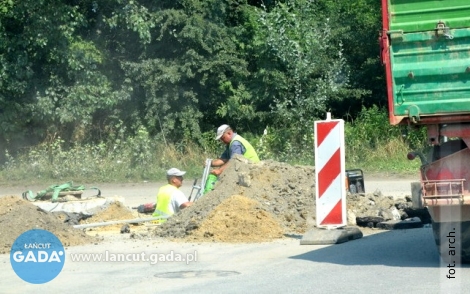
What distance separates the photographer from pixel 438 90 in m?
8.83

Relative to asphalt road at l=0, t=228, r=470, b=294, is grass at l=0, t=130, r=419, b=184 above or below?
above

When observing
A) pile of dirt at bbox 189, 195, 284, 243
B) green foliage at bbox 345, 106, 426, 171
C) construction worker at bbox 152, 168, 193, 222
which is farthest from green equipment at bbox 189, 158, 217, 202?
green foliage at bbox 345, 106, 426, 171

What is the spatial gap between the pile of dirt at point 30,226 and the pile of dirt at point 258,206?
122 cm

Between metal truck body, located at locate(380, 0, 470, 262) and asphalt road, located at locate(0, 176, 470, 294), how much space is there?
74 centimetres

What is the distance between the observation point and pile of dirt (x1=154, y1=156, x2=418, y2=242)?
11.8m

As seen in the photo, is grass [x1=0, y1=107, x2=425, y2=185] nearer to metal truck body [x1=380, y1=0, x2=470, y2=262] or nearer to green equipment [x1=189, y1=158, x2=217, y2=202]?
green equipment [x1=189, y1=158, x2=217, y2=202]

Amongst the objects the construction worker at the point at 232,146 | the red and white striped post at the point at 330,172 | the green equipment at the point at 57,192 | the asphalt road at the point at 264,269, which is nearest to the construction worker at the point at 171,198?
the construction worker at the point at 232,146

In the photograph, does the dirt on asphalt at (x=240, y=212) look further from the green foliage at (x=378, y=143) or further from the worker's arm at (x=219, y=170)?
the green foliage at (x=378, y=143)

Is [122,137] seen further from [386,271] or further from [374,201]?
[386,271]

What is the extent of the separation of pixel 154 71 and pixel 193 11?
7.25 ft

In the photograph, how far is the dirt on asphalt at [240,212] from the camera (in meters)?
11.5

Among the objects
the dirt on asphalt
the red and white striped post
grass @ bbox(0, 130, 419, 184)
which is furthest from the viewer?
grass @ bbox(0, 130, 419, 184)

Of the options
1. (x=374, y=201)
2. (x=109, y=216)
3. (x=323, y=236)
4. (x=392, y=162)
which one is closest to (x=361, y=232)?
(x=323, y=236)

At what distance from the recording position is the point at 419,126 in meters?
9.16
